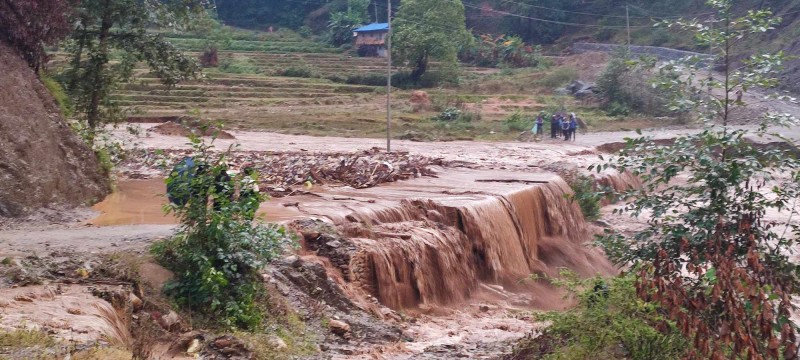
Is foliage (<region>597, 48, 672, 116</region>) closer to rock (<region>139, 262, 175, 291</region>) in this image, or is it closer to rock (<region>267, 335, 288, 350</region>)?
rock (<region>267, 335, 288, 350</region>)

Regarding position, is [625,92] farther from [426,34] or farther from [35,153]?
[35,153]

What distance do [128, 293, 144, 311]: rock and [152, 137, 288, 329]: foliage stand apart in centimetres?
62

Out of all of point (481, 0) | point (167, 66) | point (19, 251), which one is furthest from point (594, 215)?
point (481, 0)

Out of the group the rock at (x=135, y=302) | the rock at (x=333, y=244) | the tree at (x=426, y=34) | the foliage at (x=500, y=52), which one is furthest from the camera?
the foliage at (x=500, y=52)

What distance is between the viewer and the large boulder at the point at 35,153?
496 inches

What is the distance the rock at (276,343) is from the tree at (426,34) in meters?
48.5

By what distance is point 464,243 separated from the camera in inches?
622

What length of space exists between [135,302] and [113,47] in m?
10.1

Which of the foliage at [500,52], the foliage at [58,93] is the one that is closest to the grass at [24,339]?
the foliage at [58,93]

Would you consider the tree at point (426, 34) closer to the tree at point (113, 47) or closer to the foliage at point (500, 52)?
the foliage at point (500, 52)

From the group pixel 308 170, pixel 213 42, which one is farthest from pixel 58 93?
pixel 213 42

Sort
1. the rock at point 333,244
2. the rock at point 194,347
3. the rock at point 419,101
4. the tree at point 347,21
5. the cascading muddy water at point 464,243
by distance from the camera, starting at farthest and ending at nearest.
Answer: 1. the tree at point 347,21
2. the rock at point 419,101
3. the cascading muddy water at point 464,243
4. the rock at point 333,244
5. the rock at point 194,347

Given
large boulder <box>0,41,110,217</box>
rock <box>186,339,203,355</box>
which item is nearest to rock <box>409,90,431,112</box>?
large boulder <box>0,41,110,217</box>

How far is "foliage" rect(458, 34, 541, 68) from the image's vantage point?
66.5 meters
